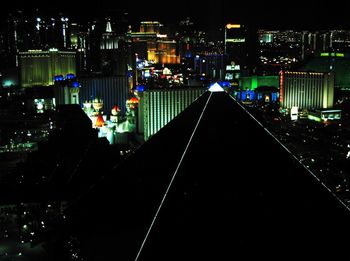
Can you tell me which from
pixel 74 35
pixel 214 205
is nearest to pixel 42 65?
pixel 74 35

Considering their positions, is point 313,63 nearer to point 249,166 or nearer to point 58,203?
point 58,203

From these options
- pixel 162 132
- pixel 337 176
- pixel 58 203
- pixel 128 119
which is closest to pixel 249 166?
pixel 162 132

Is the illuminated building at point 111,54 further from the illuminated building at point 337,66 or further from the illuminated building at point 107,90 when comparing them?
the illuminated building at point 337,66

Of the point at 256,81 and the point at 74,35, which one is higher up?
the point at 74,35

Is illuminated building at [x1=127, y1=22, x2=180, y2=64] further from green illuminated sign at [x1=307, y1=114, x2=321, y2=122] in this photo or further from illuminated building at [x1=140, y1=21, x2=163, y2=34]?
green illuminated sign at [x1=307, y1=114, x2=321, y2=122]

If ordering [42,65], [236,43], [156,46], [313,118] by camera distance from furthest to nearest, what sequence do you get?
[156,46] < [236,43] < [42,65] < [313,118]

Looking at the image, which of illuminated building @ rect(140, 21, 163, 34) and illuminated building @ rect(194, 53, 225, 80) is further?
illuminated building @ rect(140, 21, 163, 34)

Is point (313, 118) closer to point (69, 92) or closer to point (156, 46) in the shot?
point (69, 92)

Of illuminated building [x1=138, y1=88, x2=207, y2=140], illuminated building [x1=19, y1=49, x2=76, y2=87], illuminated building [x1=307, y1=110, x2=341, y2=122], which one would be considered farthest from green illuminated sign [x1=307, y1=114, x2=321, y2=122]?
illuminated building [x1=19, y1=49, x2=76, y2=87]
